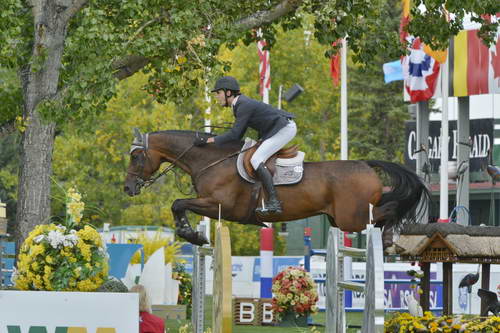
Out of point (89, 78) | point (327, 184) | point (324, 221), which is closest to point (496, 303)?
point (327, 184)

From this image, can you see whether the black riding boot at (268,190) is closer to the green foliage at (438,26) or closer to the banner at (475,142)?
the green foliage at (438,26)

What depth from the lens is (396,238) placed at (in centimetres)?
1154

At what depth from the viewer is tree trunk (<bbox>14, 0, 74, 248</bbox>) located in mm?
14312

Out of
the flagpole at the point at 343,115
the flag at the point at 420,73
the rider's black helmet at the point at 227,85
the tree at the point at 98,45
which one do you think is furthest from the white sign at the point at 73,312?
the flag at the point at 420,73

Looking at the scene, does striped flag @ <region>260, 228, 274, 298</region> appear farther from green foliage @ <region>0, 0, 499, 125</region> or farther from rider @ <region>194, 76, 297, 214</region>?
rider @ <region>194, 76, 297, 214</region>

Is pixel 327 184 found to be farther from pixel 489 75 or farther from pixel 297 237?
pixel 297 237

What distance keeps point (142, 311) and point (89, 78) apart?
5.64 meters

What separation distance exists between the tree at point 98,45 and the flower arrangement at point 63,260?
195 inches

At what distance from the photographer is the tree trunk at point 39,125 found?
47.0ft

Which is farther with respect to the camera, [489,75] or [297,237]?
[297,237]

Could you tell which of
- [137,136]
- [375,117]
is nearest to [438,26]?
[137,136]

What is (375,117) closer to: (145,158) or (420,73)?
(420,73)

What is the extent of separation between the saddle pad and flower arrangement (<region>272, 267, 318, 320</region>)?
15.6 ft

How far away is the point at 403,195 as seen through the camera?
1196 cm
